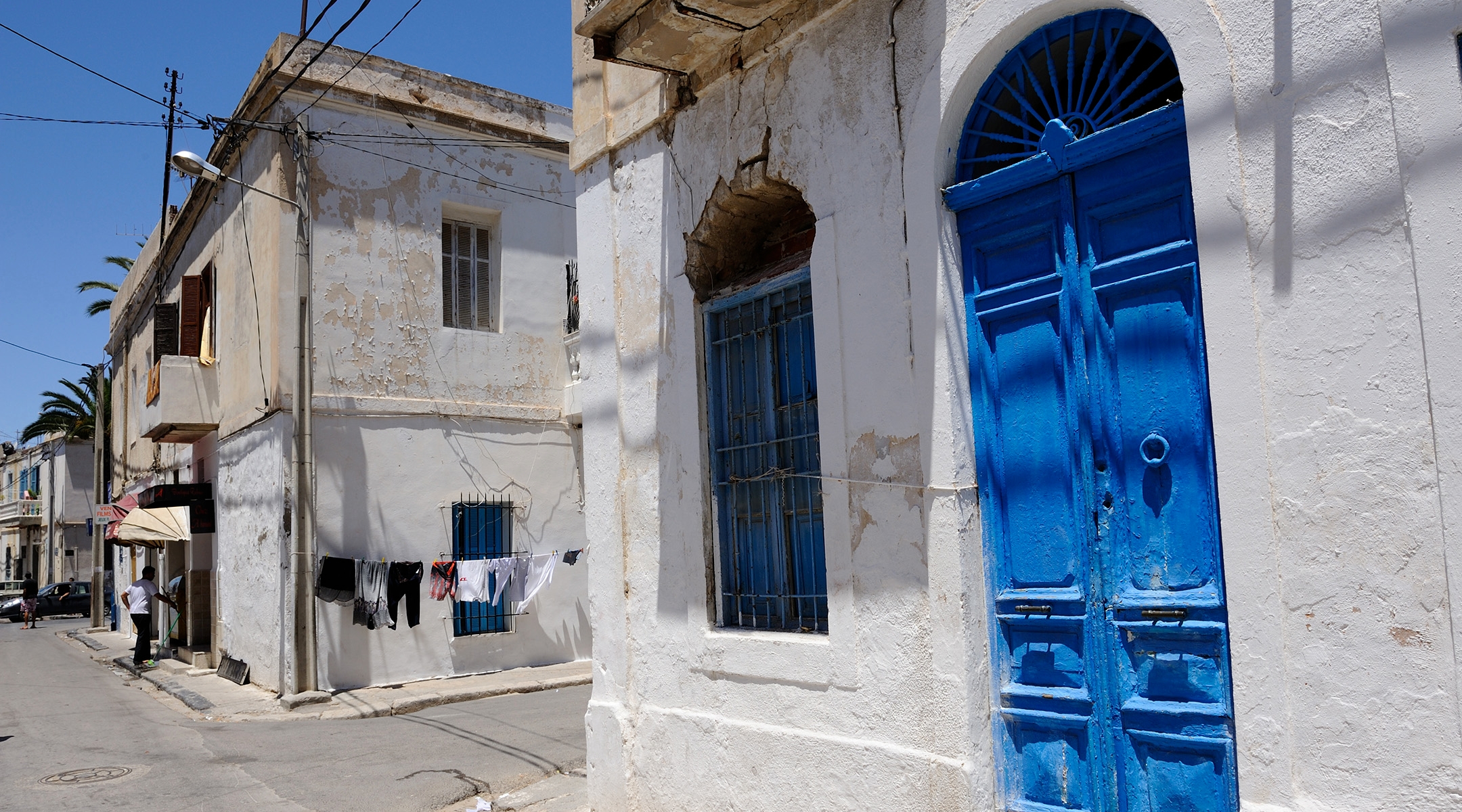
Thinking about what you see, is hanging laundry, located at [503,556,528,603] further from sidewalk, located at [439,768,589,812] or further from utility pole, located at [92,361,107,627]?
utility pole, located at [92,361,107,627]

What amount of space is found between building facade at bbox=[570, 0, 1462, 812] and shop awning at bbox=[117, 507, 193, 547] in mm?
12302

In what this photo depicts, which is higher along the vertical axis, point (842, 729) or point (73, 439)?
point (73, 439)

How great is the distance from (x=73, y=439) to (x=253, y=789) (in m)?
41.7

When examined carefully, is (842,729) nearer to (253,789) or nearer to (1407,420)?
(1407,420)

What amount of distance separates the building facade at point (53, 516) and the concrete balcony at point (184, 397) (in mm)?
28791

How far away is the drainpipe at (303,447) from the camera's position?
1199 cm

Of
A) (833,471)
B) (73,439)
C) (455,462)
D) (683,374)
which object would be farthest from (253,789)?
(73,439)

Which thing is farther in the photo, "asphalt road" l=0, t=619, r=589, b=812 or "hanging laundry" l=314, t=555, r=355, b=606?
"hanging laundry" l=314, t=555, r=355, b=606

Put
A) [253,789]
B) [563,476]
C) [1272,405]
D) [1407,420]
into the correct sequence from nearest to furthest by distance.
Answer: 1. [1407,420]
2. [1272,405]
3. [253,789]
4. [563,476]

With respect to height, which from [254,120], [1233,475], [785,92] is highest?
[254,120]

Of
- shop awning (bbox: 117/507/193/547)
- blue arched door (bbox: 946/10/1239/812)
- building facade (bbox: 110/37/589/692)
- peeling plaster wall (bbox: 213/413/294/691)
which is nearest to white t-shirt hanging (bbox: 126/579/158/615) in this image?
shop awning (bbox: 117/507/193/547)

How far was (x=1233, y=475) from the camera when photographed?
3.63m

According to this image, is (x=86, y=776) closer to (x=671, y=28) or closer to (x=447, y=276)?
(x=671, y=28)

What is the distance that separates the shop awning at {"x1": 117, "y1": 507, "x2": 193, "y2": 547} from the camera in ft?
53.8
